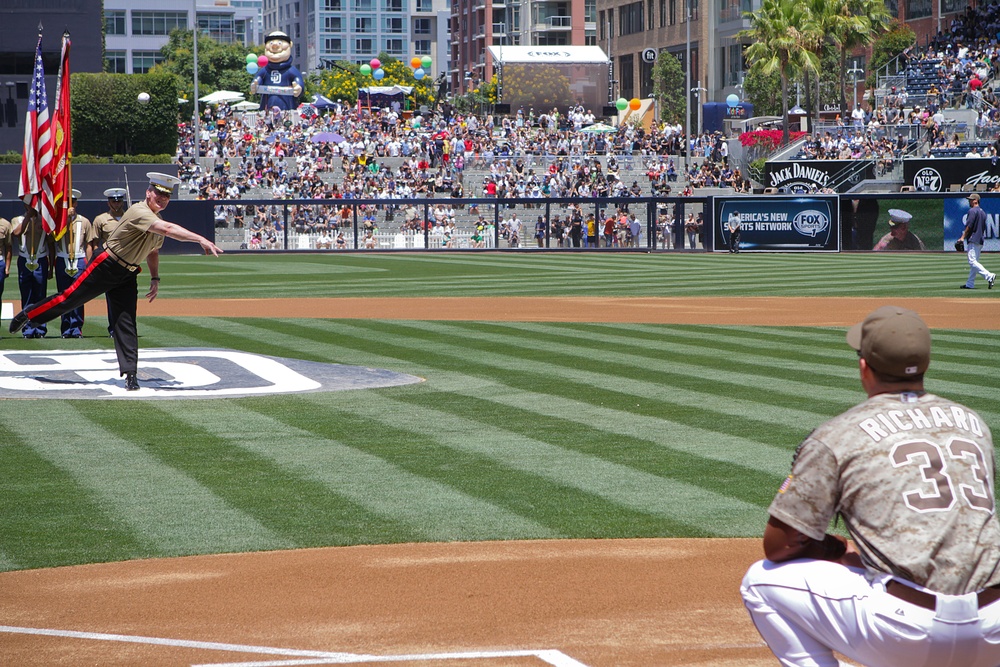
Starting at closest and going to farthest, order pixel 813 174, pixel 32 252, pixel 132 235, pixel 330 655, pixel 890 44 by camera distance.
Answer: pixel 330 655 < pixel 132 235 < pixel 32 252 < pixel 813 174 < pixel 890 44

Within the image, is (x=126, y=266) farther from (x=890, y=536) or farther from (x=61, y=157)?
(x=890, y=536)

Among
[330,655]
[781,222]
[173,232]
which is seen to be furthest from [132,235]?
[781,222]

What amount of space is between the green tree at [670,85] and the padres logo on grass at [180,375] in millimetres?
68064

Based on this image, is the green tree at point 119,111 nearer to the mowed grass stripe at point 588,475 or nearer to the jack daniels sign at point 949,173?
the jack daniels sign at point 949,173

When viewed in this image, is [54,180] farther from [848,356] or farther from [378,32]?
[378,32]

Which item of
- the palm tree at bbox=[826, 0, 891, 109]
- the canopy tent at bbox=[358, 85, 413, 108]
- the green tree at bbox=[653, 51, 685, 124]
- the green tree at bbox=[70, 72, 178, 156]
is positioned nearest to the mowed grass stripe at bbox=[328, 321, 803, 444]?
the green tree at bbox=[70, 72, 178, 156]

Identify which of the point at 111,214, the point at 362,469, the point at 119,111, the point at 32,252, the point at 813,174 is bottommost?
the point at 362,469

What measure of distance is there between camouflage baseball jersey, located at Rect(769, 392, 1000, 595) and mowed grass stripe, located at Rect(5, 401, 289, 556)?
4.01 metres

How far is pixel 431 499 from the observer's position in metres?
7.90

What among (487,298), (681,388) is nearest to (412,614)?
(681,388)

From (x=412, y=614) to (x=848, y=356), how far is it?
1022 cm

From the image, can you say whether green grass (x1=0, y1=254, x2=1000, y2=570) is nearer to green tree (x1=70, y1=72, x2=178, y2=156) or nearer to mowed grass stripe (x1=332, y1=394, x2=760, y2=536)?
mowed grass stripe (x1=332, y1=394, x2=760, y2=536)

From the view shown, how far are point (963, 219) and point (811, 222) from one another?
468 centimetres

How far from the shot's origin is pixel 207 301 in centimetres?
2444
